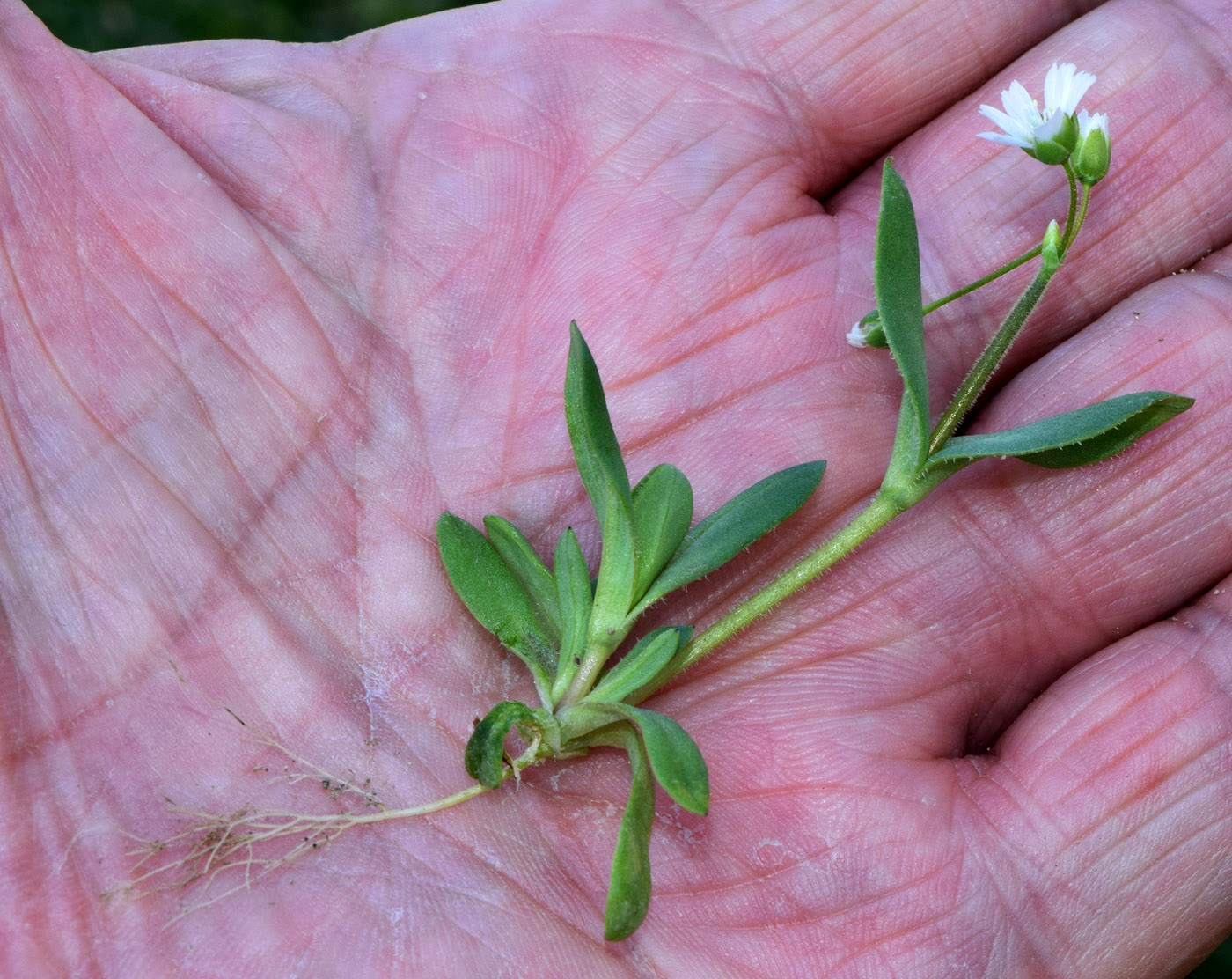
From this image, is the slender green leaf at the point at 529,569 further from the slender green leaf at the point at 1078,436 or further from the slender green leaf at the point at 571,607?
the slender green leaf at the point at 1078,436

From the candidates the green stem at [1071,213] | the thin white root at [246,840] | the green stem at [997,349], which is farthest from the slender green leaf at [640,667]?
the green stem at [1071,213]

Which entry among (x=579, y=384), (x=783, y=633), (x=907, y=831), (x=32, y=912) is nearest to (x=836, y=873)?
(x=907, y=831)

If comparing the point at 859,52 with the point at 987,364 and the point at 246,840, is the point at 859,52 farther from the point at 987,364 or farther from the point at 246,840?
the point at 246,840

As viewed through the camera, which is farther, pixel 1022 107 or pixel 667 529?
pixel 1022 107

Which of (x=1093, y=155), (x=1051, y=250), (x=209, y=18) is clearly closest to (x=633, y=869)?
(x=1051, y=250)

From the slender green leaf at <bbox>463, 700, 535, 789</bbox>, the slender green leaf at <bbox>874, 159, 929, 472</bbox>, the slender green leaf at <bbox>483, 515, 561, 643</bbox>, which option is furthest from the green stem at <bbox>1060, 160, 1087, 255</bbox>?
the slender green leaf at <bbox>463, 700, 535, 789</bbox>

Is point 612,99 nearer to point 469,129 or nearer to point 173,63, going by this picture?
point 469,129
